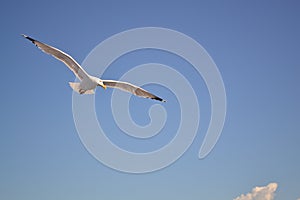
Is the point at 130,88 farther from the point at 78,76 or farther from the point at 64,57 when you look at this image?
the point at 64,57

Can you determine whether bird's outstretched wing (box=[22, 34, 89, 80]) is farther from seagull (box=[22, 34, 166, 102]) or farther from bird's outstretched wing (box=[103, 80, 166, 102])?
bird's outstretched wing (box=[103, 80, 166, 102])

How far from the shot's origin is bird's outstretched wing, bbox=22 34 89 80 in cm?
2954

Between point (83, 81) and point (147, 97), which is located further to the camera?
point (147, 97)

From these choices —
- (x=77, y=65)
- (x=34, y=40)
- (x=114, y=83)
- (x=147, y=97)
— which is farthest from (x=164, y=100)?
(x=34, y=40)

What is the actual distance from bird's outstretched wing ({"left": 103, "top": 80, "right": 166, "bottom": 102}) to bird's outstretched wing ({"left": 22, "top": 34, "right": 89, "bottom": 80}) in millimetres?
1624

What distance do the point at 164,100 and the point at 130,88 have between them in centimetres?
208

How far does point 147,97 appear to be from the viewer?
32.6m

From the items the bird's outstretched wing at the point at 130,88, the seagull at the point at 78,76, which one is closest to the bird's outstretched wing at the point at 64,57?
the seagull at the point at 78,76

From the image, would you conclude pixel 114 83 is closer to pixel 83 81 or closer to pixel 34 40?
pixel 83 81

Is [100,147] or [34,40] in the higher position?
[34,40]

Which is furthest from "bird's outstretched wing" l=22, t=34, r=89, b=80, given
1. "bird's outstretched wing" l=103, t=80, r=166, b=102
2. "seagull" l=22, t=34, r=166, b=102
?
"bird's outstretched wing" l=103, t=80, r=166, b=102

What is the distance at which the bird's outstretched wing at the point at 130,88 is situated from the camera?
31803 millimetres

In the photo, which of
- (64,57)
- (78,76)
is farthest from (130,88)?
(64,57)

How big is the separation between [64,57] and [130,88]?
14.2 ft
